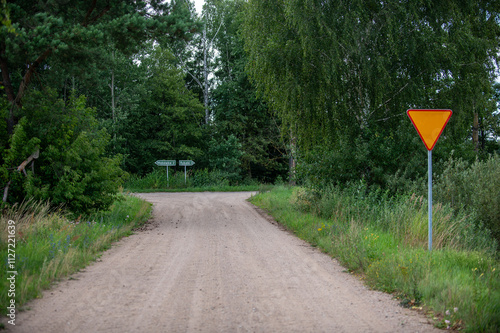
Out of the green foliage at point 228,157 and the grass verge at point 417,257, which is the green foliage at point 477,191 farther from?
the green foliage at point 228,157

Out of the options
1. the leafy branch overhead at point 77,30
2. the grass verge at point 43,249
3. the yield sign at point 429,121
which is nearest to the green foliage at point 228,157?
the leafy branch overhead at point 77,30

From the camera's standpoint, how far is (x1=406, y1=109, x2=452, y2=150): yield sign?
7566 mm

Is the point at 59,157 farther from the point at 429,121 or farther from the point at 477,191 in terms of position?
the point at 477,191

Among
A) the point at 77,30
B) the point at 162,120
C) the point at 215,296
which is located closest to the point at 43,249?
the point at 215,296

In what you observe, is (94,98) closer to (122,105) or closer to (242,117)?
(122,105)

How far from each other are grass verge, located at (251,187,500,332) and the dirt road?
1.03 feet

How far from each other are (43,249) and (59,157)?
4.88 meters

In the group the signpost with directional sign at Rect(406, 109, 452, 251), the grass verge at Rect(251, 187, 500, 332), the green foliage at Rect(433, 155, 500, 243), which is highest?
the signpost with directional sign at Rect(406, 109, 452, 251)

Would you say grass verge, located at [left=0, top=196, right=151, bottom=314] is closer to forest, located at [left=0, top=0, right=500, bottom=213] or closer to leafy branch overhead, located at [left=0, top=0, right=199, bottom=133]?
forest, located at [left=0, top=0, right=500, bottom=213]

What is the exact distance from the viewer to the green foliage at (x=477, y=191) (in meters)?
10.2

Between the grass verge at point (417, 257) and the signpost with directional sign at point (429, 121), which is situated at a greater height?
the signpost with directional sign at point (429, 121)

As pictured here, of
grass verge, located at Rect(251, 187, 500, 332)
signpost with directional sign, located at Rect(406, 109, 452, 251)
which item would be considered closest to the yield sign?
signpost with directional sign, located at Rect(406, 109, 452, 251)

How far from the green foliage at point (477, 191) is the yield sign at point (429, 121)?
9.99 ft

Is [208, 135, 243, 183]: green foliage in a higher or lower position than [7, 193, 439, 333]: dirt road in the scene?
higher
